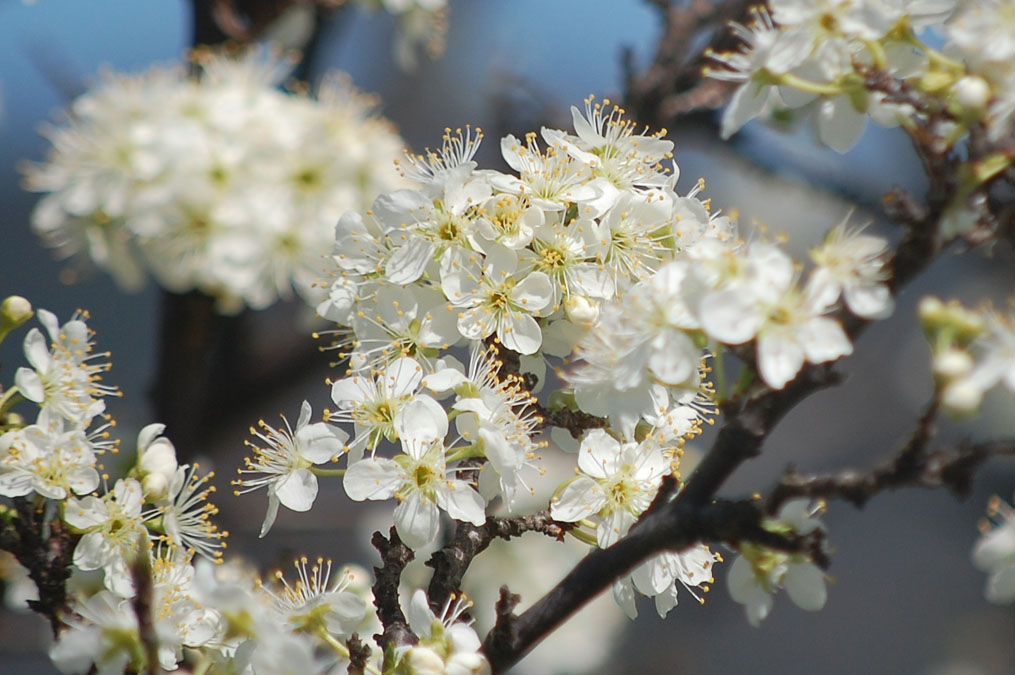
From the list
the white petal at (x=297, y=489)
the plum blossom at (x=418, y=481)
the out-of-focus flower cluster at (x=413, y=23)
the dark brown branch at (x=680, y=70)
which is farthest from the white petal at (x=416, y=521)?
the out-of-focus flower cluster at (x=413, y=23)

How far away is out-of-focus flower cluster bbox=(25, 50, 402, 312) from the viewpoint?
1.75 m

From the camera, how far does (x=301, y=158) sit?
188 centimetres

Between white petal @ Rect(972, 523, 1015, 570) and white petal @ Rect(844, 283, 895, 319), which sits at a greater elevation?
white petal @ Rect(844, 283, 895, 319)

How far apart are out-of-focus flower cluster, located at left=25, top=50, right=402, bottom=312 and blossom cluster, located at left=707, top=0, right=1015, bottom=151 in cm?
100

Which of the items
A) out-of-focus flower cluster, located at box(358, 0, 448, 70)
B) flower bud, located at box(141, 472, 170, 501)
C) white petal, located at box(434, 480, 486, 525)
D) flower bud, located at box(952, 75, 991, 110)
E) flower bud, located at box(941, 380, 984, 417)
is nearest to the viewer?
flower bud, located at box(941, 380, 984, 417)

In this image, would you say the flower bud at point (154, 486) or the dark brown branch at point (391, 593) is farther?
the flower bud at point (154, 486)

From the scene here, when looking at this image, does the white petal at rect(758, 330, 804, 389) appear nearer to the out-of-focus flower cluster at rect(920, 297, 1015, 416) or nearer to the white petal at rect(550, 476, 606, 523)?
the out-of-focus flower cluster at rect(920, 297, 1015, 416)

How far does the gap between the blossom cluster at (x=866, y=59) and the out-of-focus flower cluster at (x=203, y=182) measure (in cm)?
100

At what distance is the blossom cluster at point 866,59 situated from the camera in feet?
2.54

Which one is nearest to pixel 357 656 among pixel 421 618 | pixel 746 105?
pixel 421 618

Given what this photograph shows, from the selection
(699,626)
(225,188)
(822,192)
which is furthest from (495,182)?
(699,626)

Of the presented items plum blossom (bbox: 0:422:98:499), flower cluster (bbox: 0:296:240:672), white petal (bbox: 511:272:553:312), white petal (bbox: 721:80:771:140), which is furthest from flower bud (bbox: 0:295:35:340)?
white petal (bbox: 721:80:771:140)

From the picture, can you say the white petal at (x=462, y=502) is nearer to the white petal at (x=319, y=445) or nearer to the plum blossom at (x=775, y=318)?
the white petal at (x=319, y=445)

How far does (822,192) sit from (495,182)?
4.58 ft
